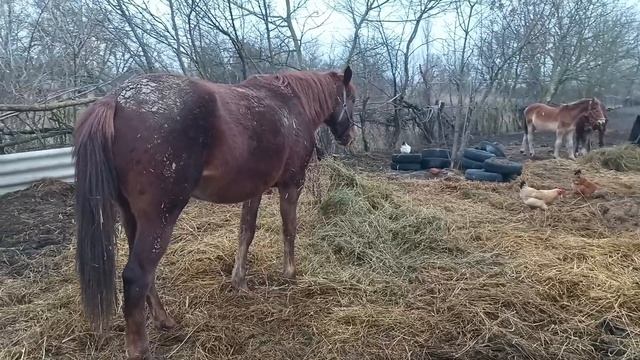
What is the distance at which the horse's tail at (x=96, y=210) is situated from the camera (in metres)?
1.88

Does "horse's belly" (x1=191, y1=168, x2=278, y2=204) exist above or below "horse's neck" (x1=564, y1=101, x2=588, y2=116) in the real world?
below

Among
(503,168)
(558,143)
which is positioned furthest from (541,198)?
(558,143)

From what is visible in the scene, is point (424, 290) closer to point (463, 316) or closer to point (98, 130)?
point (463, 316)

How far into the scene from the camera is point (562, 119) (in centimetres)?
949

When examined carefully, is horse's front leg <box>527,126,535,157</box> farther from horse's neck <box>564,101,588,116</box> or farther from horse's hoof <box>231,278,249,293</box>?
horse's hoof <box>231,278,249,293</box>

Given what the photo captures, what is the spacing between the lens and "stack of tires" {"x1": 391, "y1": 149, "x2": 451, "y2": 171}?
778 cm

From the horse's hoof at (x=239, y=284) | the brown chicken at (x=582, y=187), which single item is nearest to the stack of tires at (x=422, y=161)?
the brown chicken at (x=582, y=187)

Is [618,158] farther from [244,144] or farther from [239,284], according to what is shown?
[244,144]

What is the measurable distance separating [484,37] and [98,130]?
26.6 feet

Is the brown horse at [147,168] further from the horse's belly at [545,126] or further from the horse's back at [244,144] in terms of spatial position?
the horse's belly at [545,126]

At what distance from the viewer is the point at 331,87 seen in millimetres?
3553

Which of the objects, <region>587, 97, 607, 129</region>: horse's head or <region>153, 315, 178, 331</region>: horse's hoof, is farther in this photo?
<region>587, 97, 607, 129</region>: horse's head

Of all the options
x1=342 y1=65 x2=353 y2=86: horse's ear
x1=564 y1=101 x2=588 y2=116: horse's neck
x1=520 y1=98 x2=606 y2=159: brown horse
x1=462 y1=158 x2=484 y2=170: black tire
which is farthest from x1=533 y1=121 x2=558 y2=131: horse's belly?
x1=342 y1=65 x2=353 y2=86: horse's ear

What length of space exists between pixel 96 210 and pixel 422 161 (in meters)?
6.82
